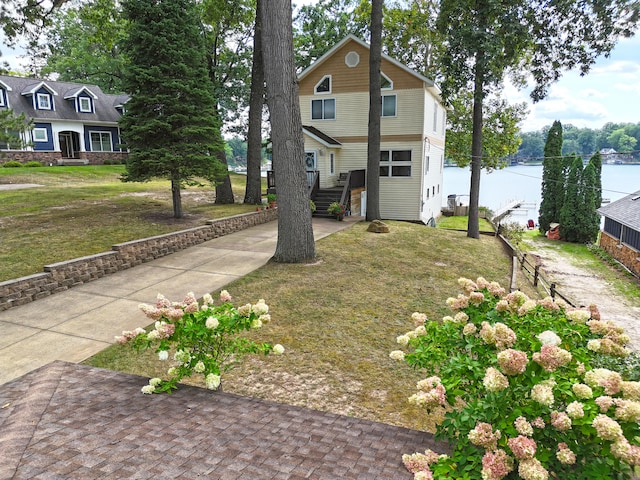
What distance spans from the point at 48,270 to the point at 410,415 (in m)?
7.11

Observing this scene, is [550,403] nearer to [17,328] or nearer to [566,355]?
[566,355]

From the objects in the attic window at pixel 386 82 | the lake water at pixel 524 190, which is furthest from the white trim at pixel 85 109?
the lake water at pixel 524 190

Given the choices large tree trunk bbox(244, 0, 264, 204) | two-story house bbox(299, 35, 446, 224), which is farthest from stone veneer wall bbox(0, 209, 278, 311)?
two-story house bbox(299, 35, 446, 224)

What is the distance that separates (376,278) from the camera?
364 inches

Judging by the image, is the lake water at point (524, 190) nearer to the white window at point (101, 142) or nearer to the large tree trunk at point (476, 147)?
the large tree trunk at point (476, 147)

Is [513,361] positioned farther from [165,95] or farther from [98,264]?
[165,95]

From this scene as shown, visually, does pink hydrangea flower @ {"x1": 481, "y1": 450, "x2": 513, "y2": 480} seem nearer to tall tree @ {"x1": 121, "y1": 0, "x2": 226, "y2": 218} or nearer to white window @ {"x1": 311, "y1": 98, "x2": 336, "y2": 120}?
tall tree @ {"x1": 121, "y1": 0, "x2": 226, "y2": 218}

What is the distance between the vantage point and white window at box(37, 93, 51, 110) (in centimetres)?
2966

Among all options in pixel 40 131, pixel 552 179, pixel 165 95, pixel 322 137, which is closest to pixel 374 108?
pixel 322 137

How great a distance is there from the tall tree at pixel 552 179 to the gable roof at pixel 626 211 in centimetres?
458

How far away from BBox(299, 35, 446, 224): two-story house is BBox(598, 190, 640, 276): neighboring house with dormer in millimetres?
9762

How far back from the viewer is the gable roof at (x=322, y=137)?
63.0 ft

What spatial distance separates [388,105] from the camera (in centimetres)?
1978

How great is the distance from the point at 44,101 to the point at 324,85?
2258cm
